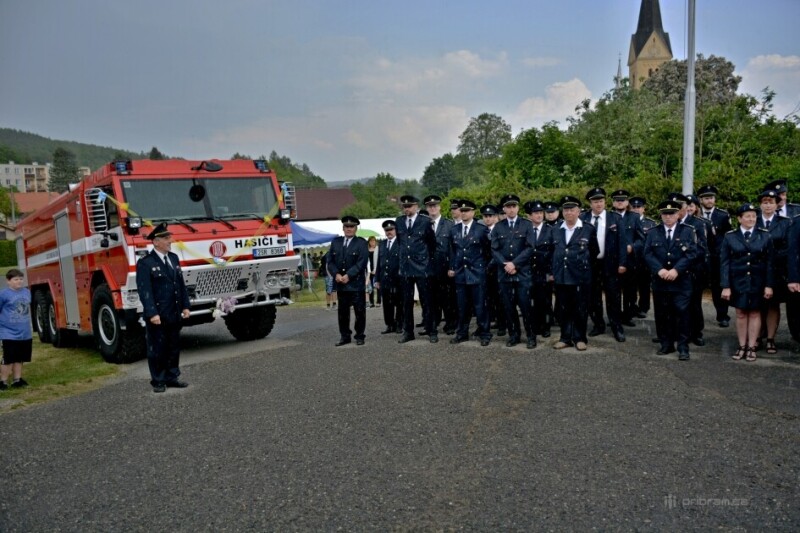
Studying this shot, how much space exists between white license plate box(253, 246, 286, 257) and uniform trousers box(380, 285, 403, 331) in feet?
5.82

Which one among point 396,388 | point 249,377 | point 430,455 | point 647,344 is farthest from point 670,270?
point 249,377

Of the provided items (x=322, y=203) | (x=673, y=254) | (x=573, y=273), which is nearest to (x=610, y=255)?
(x=573, y=273)

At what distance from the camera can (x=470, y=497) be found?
163 inches

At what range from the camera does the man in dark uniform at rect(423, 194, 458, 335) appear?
973cm

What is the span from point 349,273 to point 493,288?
7.59ft

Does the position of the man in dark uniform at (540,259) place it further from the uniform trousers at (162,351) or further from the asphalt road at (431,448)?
the uniform trousers at (162,351)

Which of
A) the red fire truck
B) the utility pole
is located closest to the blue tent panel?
the red fire truck

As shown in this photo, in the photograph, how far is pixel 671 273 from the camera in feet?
25.2

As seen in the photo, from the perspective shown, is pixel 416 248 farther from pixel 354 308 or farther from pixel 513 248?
pixel 513 248

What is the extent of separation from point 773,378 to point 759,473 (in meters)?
2.71

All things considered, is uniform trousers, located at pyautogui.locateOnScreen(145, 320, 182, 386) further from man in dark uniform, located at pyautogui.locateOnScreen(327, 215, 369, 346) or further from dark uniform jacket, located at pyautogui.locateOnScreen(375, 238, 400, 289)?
dark uniform jacket, located at pyautogui.locateOnScreen(375, 238, 400, 289)

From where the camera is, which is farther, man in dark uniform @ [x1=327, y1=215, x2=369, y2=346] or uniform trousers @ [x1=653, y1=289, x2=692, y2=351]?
man in dark uniform @ [x1=327, y1=215, x2=369, y2=346]

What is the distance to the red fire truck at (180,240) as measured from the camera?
9.22m

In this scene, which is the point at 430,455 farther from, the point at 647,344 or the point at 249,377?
the point at 647,344
